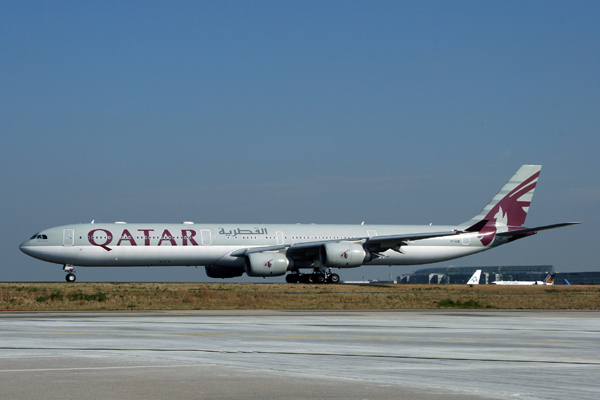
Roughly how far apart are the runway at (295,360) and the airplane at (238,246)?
31.1 m

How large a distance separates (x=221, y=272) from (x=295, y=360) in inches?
1814

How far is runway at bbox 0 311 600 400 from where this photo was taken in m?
9.74

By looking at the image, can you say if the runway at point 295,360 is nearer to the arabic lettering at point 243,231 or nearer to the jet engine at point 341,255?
the jet engine at point 341,255

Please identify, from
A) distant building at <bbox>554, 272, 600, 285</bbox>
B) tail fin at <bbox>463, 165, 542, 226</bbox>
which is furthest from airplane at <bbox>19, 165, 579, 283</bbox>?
distant building at <bbox>554, 272, 600, 285</bbox>

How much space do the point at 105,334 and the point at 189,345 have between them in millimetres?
3609

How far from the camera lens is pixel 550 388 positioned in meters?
10.0

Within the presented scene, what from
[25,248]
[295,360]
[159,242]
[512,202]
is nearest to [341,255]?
[159,242]

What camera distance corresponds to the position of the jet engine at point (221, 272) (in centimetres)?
5825

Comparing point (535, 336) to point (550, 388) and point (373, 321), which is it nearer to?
point (373, 321)

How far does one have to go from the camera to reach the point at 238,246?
56250 mm

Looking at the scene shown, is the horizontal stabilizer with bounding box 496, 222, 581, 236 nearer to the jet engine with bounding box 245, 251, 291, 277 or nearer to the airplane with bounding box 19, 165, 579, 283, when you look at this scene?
the airplane with bounding box 19, 165, 579, 283

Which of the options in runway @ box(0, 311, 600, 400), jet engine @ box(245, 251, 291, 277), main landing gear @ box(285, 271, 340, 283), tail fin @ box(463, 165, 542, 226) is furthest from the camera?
tail fin @ box(463, 165, 542, 226)

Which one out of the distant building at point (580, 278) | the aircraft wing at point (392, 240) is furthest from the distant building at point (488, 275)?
the aircraft wing at point (392, 240)

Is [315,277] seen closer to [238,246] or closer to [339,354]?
[238,246]
